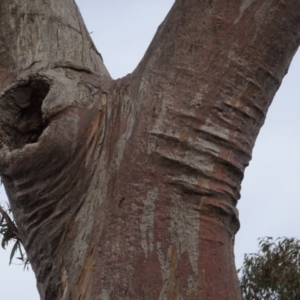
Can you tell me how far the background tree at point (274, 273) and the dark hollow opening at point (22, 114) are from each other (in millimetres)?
5010

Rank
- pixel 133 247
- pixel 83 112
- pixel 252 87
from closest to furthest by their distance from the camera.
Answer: pixel 133 247, pixel 252 87, pixel 83 112

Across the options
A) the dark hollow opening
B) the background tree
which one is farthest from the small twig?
the background tree

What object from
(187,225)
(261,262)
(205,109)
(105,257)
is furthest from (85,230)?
(261,262)

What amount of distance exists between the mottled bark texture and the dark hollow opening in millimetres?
46

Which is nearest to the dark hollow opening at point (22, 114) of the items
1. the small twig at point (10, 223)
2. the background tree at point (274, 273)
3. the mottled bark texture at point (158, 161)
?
the mottled bark texture at point (158, 161)

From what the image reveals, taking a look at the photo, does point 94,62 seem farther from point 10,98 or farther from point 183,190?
point 183,190

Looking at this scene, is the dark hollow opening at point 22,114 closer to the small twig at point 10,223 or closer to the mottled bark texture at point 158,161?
the mottled bark texture at point 158,161

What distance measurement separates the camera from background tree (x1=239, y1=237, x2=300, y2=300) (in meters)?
6.71

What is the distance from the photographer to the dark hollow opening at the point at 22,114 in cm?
192

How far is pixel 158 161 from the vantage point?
1.63m

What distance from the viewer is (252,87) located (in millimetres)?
1688

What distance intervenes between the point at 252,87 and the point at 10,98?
0.56m

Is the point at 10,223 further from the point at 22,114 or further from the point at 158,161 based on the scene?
the point at 158,161

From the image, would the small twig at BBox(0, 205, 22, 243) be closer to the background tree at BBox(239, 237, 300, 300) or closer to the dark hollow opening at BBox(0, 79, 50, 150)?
the dark hollow opening at BBox(0, 79, 50, 150)
